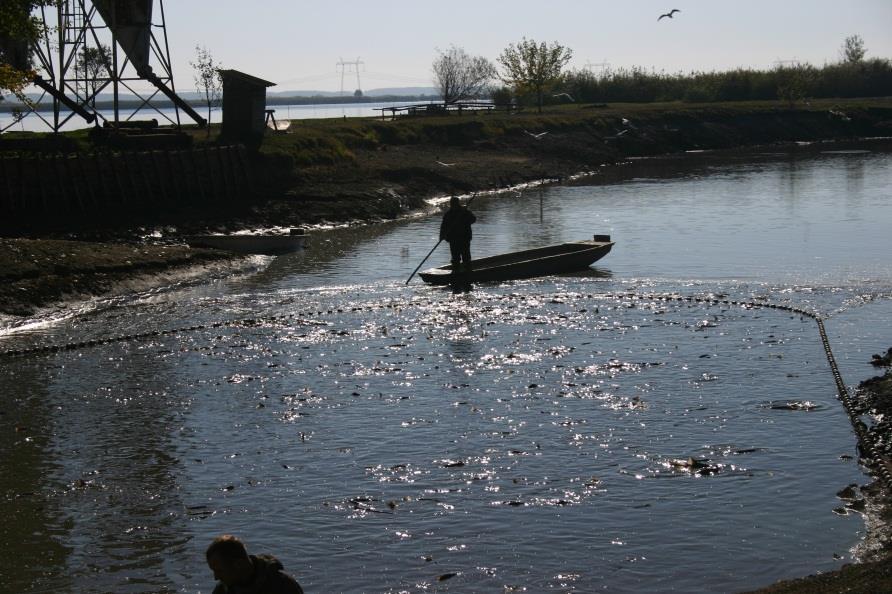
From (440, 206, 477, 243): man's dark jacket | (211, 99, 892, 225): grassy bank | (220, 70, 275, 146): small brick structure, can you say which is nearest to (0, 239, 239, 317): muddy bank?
(440, 206, 477, 243): man's dark jacket

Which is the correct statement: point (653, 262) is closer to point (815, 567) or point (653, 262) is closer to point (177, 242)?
point (177, 242)

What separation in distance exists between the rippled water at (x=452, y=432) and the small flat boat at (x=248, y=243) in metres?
3.86

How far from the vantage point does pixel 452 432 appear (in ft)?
55.8

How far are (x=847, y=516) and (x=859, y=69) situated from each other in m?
125

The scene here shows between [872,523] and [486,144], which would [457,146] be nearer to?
[486,144]

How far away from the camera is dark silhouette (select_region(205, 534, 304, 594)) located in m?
7.09

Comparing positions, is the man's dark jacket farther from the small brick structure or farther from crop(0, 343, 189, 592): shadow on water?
the small brick structure

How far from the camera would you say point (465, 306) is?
91.7ft

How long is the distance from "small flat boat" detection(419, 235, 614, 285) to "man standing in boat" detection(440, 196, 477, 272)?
36cm

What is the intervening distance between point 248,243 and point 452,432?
21.3 meters

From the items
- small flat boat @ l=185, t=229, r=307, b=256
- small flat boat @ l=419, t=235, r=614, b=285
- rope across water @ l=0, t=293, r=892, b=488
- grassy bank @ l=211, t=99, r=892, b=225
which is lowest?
rope across water @ l=0, t=293, r=892, b=488

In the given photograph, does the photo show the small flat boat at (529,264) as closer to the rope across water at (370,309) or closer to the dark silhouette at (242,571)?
the rope across water at (370,309)

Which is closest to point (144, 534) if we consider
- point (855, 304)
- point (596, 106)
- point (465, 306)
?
point (465, 306)

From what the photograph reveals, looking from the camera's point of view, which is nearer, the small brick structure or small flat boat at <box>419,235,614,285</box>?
small flat boat at <box>419,235,614,285</box>
